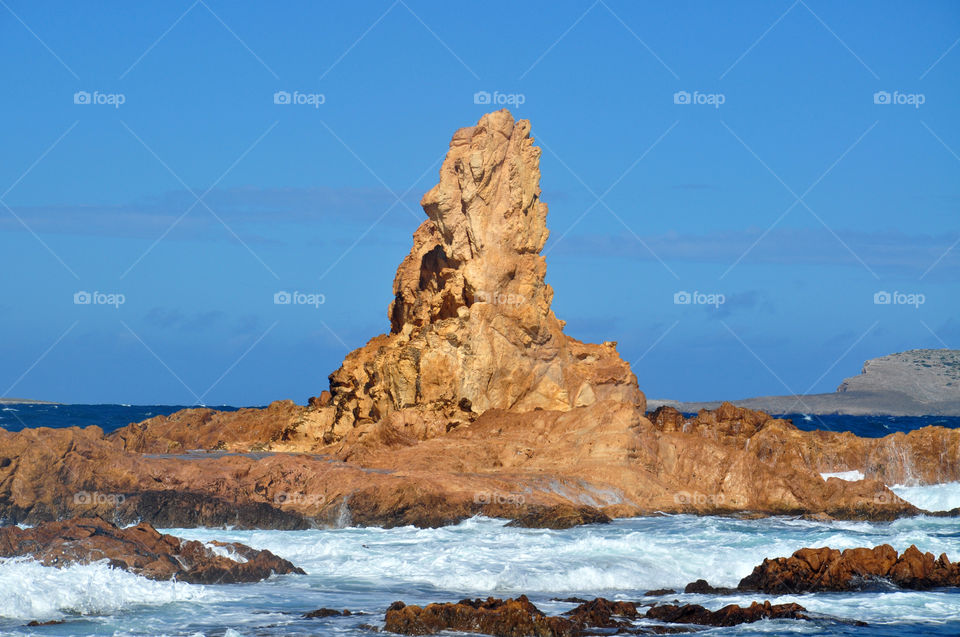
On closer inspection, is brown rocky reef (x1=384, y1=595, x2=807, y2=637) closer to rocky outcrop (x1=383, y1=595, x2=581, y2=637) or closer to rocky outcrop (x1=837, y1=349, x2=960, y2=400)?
rocky outcrop (x1=383, y1=595, x2=581, y2=637)

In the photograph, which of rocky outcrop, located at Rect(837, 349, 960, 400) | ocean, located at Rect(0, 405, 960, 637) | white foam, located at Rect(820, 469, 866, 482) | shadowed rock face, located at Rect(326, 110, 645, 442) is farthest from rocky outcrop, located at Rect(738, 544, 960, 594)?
rocky outcrop, located at Rect(837, 349, 960, 400)

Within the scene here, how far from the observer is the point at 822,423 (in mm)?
81312

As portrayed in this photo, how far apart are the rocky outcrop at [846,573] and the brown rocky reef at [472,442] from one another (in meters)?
7.40

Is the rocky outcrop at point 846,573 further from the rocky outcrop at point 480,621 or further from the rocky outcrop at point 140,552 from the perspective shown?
the rocky outcrop at point 140,552

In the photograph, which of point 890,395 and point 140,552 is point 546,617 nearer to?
point 140,552

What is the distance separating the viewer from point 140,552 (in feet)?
61.1

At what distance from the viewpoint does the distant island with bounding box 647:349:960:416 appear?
110 metres

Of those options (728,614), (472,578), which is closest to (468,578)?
(472,578)

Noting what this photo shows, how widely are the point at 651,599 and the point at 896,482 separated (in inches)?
661

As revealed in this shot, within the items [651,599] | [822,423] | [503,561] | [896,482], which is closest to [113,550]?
[503,561]

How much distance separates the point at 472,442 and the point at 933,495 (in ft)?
39.2

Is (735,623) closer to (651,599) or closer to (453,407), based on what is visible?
(651,599)

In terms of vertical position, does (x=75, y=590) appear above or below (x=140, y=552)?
below

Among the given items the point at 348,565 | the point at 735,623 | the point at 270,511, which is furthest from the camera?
the point at 270,511
